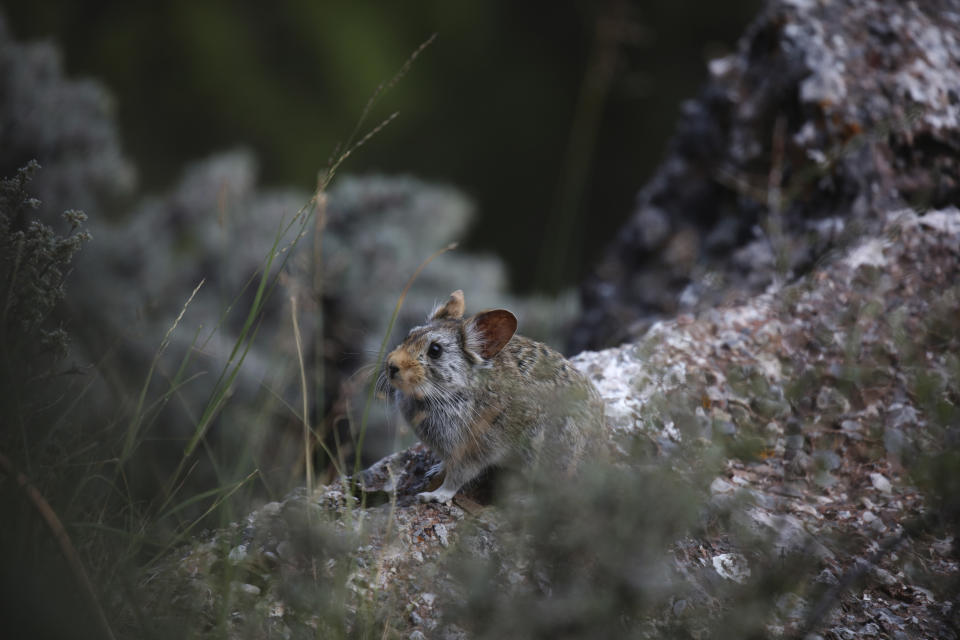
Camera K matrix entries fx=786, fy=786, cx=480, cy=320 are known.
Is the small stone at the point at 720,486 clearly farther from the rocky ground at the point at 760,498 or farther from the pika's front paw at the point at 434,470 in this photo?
the pika's front paw at the point at 434,470

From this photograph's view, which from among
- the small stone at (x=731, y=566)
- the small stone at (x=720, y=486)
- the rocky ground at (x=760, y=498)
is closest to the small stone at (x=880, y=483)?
the rocky ground at (x=760, y=498)

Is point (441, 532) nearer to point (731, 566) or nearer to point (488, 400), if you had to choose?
point (488, 400)

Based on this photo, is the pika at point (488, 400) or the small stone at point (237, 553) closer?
the small stone at point (237, 553)

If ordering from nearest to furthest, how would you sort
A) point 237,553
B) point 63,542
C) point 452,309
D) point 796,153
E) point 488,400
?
point 63,542 → point 237,553 → point 488,400 → point 452,309 → point 796,153

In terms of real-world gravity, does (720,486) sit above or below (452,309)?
below

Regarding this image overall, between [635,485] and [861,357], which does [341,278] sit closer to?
[861,357]

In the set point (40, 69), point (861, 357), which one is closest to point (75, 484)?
point (861, 357)

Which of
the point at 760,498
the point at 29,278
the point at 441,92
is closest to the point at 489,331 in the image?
the point at 760,498
